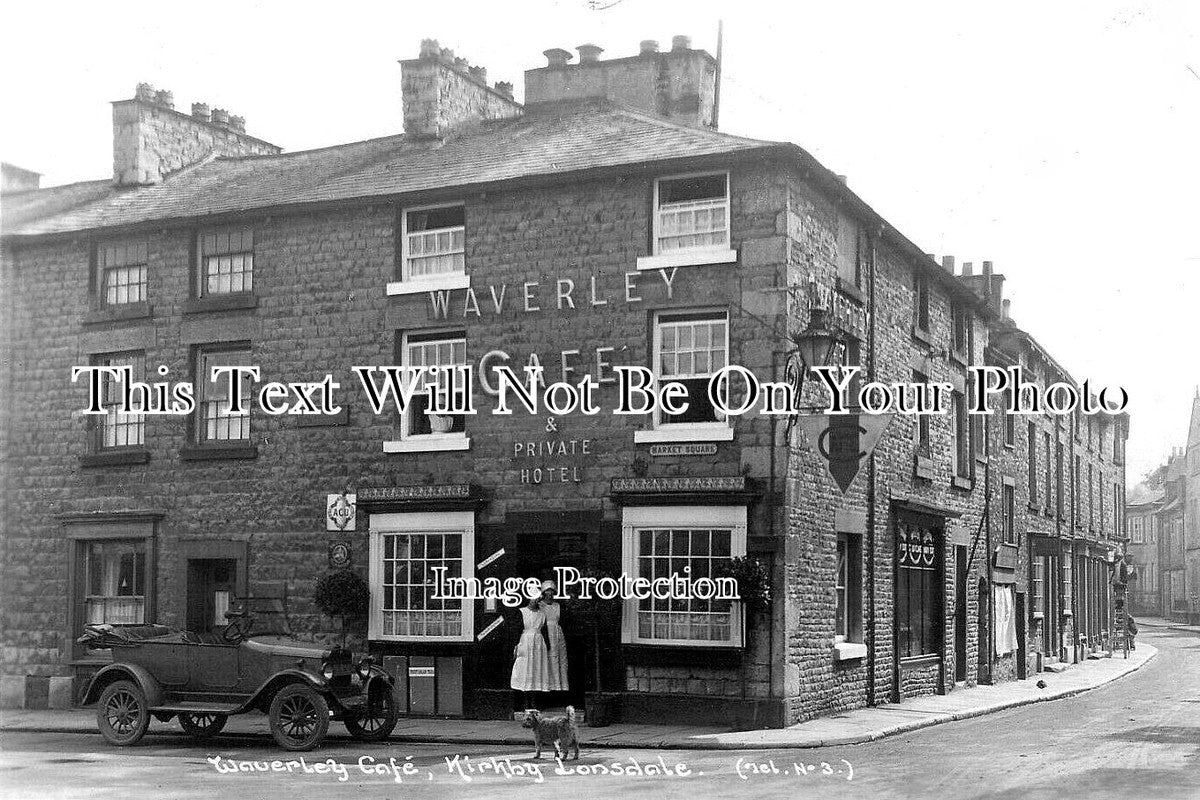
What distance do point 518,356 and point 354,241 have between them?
10.6 ft

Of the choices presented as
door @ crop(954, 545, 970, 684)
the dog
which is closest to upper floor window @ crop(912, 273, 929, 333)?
door @ crop(954, 545, 970, 684)

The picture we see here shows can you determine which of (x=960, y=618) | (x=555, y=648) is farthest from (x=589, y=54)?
(x=960, y=618)

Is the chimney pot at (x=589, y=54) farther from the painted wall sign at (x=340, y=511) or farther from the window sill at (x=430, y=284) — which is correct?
the painted wall sign at (x=340, y=511)

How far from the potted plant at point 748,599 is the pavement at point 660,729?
11.4 inches

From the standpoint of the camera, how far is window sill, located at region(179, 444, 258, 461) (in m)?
21.3

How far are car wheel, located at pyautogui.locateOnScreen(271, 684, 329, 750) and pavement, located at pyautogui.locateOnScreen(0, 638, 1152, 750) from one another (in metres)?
1.09

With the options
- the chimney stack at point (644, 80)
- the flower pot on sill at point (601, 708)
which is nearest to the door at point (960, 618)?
the chimney stack at point (644, 80)

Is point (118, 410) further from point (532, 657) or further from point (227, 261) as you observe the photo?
point (532, 657)

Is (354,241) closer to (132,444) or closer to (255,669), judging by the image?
(132,444)

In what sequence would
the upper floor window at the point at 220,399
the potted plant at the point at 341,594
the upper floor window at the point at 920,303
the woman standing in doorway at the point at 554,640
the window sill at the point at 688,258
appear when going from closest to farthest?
the woman standing in doorway at the point at 554,640 → the window sill at the point at 688,258 → the potted plant at the point at 341,594 → the upper floor window at the point at 220,399 → the upper floor window at the point at 920,303

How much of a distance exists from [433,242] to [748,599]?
275 inches

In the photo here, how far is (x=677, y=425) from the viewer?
62.4 ft

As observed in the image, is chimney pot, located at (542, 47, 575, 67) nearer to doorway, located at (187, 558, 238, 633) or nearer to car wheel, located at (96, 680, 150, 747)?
doorway, located at (187, 558, 238, 633)

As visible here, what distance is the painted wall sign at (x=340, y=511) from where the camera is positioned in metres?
20.6
